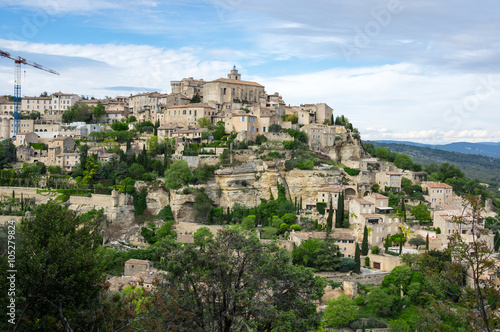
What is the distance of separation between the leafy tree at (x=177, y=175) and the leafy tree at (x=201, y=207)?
2.72 meters

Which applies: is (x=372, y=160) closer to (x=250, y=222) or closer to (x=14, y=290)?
(x=250, y=222)

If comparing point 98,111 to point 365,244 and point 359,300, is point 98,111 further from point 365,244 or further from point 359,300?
point 359,300

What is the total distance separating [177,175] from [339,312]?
2322 cm

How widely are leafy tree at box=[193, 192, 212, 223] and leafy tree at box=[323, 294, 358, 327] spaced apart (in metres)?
17.5

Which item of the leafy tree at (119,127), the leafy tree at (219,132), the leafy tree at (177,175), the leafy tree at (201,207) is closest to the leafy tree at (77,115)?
the leafy tree at (119,127)

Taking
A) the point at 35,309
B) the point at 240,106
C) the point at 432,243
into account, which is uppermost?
the point at 240,106

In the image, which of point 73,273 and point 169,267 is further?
point 169,267

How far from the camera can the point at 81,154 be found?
53.3 metres

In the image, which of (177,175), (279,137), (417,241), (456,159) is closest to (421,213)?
(417,241)

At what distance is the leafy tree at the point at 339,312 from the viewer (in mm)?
30234

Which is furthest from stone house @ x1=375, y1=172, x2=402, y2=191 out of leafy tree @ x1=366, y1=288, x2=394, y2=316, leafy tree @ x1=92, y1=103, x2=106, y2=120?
leafy tree @ x1=92, y1=103, x2=106, y2=120

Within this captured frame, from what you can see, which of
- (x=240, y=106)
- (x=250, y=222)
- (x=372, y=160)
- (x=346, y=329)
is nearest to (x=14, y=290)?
(x=346, y=329)

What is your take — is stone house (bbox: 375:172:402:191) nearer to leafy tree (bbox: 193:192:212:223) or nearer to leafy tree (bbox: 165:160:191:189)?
leafy tree (bbox: 193:192:212:223)

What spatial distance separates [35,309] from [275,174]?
1420 inches
